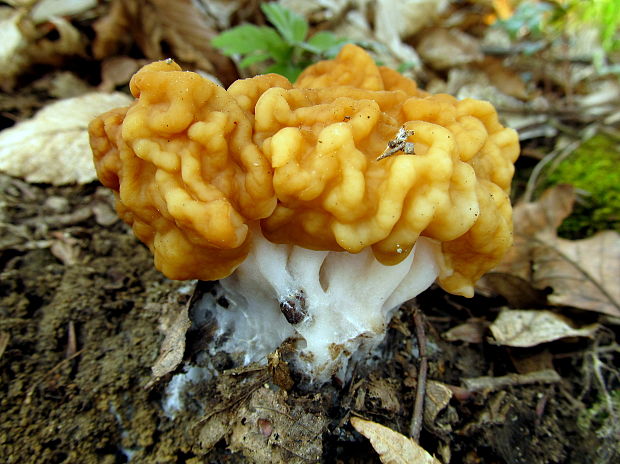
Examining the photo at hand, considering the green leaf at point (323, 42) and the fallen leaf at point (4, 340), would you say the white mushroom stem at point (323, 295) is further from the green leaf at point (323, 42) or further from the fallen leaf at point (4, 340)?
the green leaf at point (323, 42)

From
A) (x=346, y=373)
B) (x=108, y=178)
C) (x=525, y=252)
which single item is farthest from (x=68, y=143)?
(x=525, y=252)

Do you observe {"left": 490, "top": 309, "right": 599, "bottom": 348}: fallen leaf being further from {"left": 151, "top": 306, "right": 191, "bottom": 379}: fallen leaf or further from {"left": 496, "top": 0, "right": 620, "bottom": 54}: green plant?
{"left": 496, "top": 0, "right": 620, "bottom": 54}: green plant

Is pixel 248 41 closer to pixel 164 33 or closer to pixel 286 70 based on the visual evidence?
pixel 286 70

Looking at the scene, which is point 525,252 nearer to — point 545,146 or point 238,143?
point 545,146

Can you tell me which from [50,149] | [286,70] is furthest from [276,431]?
[286,70]

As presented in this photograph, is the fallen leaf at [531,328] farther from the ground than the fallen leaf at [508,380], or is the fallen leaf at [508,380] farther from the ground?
the fallen leaf at [531,328]

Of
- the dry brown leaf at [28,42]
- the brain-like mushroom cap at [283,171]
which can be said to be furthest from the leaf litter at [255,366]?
the brain-like mushroom cap at [283,171]

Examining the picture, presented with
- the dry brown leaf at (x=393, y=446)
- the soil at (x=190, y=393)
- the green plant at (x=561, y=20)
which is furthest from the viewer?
the green plant at (x=561, y=20)
